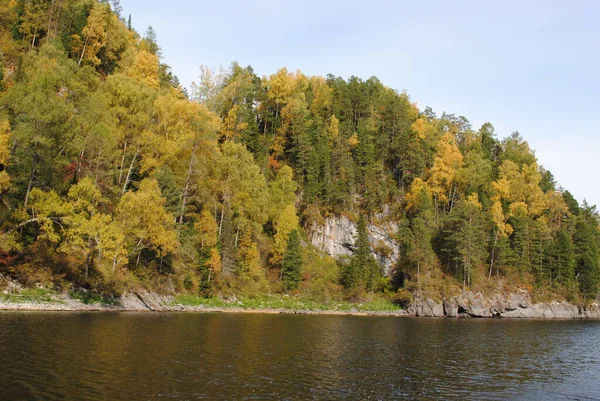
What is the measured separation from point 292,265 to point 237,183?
17409 mm

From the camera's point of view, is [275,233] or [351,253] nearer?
[275,233]

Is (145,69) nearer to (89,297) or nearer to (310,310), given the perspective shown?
(89,297)

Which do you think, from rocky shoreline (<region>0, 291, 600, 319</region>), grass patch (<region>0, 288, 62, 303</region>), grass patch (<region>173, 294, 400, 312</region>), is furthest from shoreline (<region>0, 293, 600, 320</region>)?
grass patch (<region>173, 294, 400, 312</region>)

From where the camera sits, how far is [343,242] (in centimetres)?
9150

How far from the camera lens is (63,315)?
38781mm

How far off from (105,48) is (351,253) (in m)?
62.0

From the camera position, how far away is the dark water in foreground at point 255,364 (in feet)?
63.0

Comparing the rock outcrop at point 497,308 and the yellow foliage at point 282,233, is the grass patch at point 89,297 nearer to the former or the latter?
the yellow foliage at point 282,233

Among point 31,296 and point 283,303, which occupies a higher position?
point 31,296

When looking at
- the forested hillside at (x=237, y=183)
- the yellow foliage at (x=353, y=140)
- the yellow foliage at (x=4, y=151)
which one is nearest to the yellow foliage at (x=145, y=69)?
the forested hillside at (x=237, y=183)

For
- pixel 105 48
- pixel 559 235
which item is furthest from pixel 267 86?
pixel 559 235

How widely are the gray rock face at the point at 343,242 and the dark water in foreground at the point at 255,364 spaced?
4817 centimetres

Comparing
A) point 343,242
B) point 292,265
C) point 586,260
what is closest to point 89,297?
point 292,265

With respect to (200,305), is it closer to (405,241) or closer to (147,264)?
(147,264)
